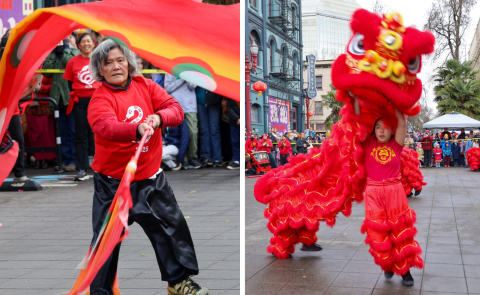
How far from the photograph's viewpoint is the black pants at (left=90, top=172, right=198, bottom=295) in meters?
3.33

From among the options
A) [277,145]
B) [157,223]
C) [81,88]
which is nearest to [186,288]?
[157,223]

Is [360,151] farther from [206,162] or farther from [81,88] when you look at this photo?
[206,162]

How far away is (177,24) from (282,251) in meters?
3.24

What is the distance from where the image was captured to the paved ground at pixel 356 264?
422cm

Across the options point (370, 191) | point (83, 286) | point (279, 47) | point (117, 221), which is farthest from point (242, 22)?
point (279, 47)

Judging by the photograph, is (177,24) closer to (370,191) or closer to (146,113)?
(146,113)

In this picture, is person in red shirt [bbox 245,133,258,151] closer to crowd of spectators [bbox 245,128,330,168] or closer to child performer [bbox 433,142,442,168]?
crowd of spectators [bbox 245,128,330,168]

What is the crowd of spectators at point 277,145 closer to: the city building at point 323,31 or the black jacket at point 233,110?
the black jacket at point 233,110

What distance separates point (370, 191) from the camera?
14.7 feet

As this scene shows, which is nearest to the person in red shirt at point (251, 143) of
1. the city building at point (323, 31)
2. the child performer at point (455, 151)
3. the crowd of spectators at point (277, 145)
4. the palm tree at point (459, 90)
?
the crowd of spectators at point (277, 145)

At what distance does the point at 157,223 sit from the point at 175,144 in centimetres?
696

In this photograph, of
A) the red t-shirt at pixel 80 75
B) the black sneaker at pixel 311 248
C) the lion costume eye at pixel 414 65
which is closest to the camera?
the lion costume eye at pixel 414 65

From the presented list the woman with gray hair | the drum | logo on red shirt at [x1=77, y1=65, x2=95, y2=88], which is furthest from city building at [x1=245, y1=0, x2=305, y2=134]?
the woman with gray hair

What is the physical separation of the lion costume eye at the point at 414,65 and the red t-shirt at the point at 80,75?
513 cm
